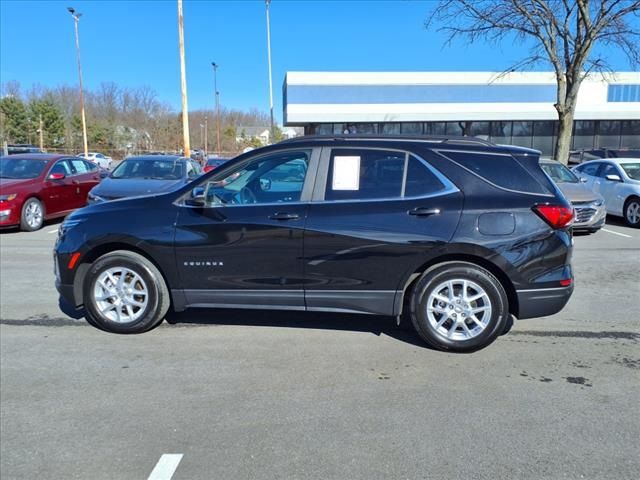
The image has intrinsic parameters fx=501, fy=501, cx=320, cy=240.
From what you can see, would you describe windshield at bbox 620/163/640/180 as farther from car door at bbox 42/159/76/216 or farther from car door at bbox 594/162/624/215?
car door at bbox 42/159/76/216

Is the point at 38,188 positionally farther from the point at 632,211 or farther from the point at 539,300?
the point at 632,211

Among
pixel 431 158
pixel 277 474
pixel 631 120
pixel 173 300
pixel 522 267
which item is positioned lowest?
pixel 277 474

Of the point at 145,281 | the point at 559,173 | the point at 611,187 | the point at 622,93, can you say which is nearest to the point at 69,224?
the point at 145,281

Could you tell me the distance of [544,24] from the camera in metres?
16.1

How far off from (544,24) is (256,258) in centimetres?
1584

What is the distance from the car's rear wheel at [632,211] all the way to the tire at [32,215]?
1304cm

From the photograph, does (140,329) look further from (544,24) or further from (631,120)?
(631,120)

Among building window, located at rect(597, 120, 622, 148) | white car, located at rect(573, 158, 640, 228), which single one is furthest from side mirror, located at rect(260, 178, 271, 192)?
building window, located at rect(597, 120, 622, 148)

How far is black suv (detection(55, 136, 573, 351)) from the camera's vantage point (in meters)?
4.11

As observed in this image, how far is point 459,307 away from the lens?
13.7ft

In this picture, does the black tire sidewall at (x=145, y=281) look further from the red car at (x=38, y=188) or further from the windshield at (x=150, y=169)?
the red car at (x=38, y=188)

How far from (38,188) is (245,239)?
8348mm

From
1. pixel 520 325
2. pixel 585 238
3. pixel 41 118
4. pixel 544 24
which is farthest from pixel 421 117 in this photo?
pixel 41 118

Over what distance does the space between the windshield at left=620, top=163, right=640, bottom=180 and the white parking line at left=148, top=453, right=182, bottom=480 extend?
12221 mm
